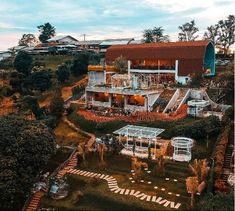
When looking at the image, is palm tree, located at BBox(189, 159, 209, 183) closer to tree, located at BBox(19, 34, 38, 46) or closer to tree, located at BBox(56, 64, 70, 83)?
tree, located at BBox(56, 64, 70, 83)

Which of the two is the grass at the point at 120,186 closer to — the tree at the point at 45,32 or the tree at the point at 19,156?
the tree at the point at 19,156

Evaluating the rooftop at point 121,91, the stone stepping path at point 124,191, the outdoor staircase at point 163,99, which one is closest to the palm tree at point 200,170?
the stone stepping path at point 124,191

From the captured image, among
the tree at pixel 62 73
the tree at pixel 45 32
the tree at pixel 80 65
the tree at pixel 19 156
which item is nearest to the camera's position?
the tree at pixel 19 156

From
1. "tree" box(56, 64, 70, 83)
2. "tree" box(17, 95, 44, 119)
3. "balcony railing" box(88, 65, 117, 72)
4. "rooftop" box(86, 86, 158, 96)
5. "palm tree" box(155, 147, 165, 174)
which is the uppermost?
"balcony railing" box(88, 65, 117, 72)

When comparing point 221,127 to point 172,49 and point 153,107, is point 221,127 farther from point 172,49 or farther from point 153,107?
point 172,49

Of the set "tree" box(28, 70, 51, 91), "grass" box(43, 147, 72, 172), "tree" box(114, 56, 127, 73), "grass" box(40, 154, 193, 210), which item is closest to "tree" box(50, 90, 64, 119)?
"grass" box(43, 147, 72, 172)

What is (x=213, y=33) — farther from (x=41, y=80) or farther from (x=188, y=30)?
(x=41, y=80)
